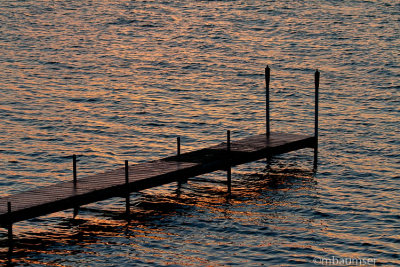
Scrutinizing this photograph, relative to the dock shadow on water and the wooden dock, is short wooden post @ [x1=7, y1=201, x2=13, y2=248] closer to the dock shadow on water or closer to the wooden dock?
the wooden dock

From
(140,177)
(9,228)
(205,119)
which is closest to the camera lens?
(9,228)

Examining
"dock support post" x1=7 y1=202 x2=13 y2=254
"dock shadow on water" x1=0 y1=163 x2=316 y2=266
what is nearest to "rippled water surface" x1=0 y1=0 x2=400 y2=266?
"dock shadow on water" x1=0 y1=163 x2=316 y2=266

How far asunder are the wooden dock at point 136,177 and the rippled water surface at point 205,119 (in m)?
1.17

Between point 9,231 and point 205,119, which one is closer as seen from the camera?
point 9,231

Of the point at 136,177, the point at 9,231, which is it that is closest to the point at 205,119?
the point at 136,177

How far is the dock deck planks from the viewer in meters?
29.4

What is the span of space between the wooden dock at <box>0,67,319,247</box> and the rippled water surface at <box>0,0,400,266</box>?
117cm

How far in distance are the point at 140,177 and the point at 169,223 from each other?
6.57 feet

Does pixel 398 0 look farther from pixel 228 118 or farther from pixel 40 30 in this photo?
pixel 228 118

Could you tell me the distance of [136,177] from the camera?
3238 cm

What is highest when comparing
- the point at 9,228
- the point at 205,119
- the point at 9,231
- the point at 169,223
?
the point at 205,119

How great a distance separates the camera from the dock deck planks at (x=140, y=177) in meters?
29.4

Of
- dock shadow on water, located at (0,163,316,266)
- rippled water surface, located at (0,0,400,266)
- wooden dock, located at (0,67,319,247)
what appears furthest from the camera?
rippled water surface, located at (0,0,400,266)

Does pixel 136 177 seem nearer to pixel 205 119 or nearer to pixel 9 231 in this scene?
pixel 9 231
